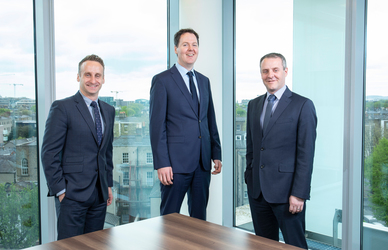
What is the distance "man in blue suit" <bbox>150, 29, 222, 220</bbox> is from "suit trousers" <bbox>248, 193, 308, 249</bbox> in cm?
47

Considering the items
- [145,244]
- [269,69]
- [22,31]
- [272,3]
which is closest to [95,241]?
[145,244]

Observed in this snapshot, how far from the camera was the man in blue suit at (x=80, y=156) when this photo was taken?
1921 mm

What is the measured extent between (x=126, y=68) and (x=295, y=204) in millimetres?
2149

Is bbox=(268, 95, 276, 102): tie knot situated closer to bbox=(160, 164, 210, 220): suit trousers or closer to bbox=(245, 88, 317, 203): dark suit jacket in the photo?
bbox=(245, 88, 317, 203): dark suit jacket

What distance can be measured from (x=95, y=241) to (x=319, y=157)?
2.13 m

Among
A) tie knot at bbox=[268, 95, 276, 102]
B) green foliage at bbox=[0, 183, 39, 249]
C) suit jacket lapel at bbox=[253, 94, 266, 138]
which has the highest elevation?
tie knot at bbox=[268, 95, 276, 102]

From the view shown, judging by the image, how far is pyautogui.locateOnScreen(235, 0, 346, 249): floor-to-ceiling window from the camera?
8.79ft

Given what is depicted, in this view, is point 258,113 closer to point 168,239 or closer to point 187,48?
point 187,48

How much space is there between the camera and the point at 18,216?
2.55 metres

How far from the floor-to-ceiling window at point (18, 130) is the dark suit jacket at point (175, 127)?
40.5 inches

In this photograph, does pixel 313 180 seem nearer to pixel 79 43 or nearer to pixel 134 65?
pixel 134 65

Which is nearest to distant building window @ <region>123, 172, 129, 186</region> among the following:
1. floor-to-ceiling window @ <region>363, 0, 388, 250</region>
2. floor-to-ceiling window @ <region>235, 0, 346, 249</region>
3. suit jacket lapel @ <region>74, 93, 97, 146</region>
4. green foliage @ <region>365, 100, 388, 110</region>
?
suit jacket lapel @ <region>74, 93, 97, 146</region>

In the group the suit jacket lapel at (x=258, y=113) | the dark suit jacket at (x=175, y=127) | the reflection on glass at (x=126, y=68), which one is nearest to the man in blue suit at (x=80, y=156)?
the dark suit jacket at (x=175, y=127)

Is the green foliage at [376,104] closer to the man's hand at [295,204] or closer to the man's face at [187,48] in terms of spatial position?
the man's hand at [295,204]
